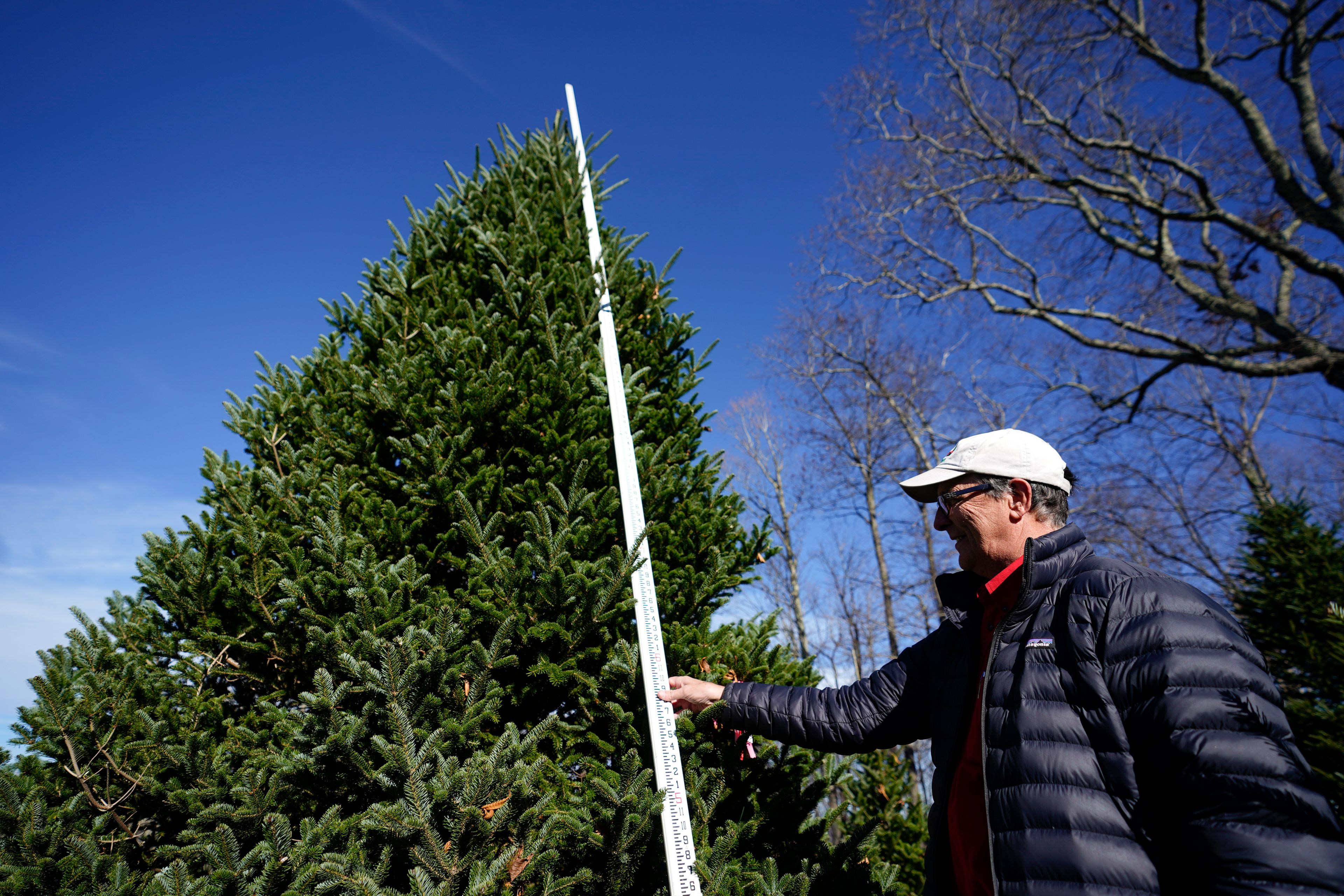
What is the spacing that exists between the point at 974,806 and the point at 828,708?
1.79ft

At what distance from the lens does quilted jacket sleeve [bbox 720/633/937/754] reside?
228 cm

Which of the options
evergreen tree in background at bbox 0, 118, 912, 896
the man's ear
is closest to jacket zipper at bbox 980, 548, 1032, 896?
the man's ear

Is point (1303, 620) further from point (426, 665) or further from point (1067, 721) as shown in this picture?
point (426, 665)

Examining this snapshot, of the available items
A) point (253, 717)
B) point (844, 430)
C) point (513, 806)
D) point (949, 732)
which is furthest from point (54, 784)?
point (844, 430)

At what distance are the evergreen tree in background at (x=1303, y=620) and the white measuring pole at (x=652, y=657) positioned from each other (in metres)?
5.11

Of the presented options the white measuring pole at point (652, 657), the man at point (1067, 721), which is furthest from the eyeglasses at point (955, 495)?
the white measuring pole at point (652, 657)

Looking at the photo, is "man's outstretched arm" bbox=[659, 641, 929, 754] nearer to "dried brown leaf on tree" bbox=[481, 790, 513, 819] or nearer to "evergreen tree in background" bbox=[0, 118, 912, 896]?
"evergreen tree in background" bbox=[0, 118, 912, 896]

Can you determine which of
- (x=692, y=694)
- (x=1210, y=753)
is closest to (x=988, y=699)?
(x=1210, y=753)

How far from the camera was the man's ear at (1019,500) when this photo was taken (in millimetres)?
2168

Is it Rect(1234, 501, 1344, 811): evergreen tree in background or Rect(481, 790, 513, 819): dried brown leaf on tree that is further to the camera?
Rect(1234, 501, 1344, 811): evergreen tree in background

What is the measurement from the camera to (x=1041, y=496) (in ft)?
7.16

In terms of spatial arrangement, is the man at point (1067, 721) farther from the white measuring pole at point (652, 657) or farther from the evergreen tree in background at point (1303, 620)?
the evergreen tree in background at point (1303, 620)

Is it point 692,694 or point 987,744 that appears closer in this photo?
point 987,744

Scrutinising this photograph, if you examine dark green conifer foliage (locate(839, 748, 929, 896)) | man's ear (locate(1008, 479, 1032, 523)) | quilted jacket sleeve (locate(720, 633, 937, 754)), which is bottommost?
dark green conifer foliage (locate(839, 748, 929, 896))
